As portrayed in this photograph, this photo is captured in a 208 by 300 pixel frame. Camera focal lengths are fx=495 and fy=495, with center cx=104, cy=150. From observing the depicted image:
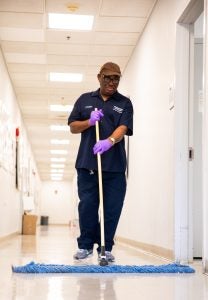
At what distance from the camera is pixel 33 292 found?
6.98 feet

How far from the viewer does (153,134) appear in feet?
17.3

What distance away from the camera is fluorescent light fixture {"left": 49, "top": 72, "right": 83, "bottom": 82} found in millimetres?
8078

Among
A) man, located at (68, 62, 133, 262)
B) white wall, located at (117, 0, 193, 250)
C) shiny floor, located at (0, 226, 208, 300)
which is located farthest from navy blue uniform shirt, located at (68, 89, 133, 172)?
shiny floor, located at (0, 226, 208, 300)

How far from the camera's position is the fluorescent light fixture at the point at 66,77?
8.08 metres

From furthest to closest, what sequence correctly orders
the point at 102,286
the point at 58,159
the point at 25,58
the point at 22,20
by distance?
the point at 58,159, the point at 25,58, the point at 22,20, the point at 102,286

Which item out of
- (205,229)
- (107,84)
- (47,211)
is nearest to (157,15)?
(107,84)

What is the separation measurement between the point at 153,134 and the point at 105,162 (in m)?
1.80

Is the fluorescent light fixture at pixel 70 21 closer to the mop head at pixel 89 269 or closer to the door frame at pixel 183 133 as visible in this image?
the door frame at pixel 183 133

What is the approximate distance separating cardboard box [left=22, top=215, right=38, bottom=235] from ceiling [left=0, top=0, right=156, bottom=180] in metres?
2.98

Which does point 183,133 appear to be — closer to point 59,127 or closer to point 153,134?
point 153,134

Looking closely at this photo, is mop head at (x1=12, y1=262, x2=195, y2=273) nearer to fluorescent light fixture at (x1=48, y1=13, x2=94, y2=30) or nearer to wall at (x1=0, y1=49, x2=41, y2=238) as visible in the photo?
fluorescent light fixture at (x1=48, y1=13, x2=94, y2=30)

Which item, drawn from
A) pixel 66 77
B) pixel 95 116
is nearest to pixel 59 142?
pixel 66 77

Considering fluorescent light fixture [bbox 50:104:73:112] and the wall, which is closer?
the wall

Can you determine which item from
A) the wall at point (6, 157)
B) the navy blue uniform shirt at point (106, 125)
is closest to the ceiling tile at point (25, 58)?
the wall at point (6, 157)
